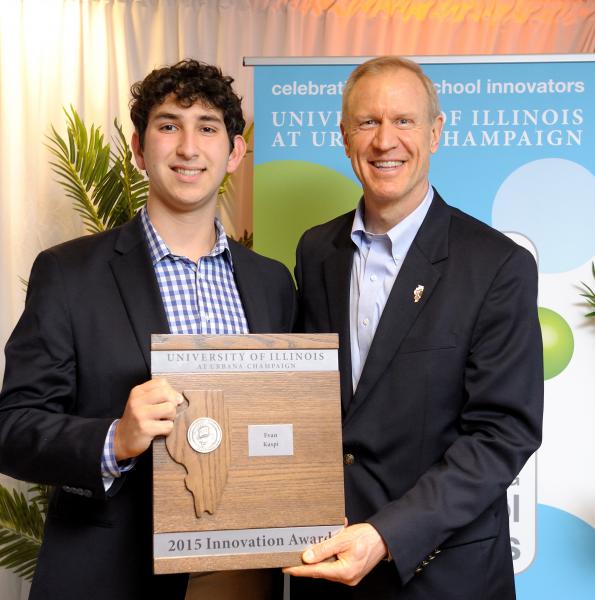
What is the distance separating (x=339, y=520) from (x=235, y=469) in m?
0.29

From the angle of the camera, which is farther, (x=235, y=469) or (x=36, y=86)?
(x=36, y=86)

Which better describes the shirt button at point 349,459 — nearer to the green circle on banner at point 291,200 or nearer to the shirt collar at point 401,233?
the shirt collar at point 401,233

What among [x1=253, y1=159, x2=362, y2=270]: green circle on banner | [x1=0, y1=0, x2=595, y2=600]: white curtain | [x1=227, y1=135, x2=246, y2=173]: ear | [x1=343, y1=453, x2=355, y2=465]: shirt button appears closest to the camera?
[x1=343, y1=453, x2=355, y2=465]: shirt button

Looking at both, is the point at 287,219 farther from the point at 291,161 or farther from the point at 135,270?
the point at 135,270

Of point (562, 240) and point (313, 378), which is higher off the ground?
point (562, 240)

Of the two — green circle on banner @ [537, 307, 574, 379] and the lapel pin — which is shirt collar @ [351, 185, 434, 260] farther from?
green circle on banner @ [537, 307, 574, 379]

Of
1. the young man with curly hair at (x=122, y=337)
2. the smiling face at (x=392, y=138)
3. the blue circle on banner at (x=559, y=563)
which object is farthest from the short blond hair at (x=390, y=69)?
the blue circle on banner at (x=559, y=563)

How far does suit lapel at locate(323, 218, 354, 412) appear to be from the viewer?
2369 mm

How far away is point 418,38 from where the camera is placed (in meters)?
4.82

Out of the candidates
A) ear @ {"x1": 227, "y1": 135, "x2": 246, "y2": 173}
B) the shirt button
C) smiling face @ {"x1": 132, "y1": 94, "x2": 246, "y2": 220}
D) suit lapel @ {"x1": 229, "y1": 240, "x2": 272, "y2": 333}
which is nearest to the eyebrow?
smiling face @ {"x1": 132, "y1": 94, "x2": 246, "y2": 220}

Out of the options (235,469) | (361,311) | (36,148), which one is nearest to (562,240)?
(361,311)

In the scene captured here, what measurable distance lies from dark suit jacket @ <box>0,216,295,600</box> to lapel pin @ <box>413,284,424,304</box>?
705mm

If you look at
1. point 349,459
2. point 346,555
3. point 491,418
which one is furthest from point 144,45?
point 346,555

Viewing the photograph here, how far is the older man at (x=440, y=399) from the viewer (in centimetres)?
220
